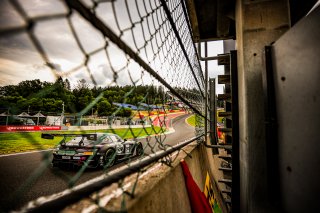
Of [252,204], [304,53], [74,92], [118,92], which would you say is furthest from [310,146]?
[74,92]

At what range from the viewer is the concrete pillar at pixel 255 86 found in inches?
70.2

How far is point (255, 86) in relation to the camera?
190 centimetres

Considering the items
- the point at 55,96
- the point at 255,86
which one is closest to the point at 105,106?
the point at 55,96

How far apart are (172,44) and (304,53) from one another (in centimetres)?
91

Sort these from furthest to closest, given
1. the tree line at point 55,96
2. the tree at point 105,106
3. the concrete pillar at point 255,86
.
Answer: the concrete pillar at point 255,86, the tree at point 105,106, the tree line at point 55,96

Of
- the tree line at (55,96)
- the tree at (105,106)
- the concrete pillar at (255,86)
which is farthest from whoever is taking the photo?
the concrete pillar at (255,86)

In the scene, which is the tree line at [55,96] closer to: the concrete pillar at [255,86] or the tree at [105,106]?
the tree at [105,106]

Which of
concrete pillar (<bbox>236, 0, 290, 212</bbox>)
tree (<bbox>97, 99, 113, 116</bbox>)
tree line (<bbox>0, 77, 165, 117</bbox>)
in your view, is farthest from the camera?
concrete pillar (<bbox>236, 0, 290, 212</bbox>)

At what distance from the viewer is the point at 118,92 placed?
2.30ft

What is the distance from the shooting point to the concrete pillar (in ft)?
5.85

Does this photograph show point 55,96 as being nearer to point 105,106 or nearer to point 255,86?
point 105,106

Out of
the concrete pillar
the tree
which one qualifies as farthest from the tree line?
the concrete pillar

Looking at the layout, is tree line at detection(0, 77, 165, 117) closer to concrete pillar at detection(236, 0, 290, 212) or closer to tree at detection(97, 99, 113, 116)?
tree at detection(97, 99, 113, 116)

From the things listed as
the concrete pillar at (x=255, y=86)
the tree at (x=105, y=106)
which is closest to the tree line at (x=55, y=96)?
the tree at (x=105, y=106)
